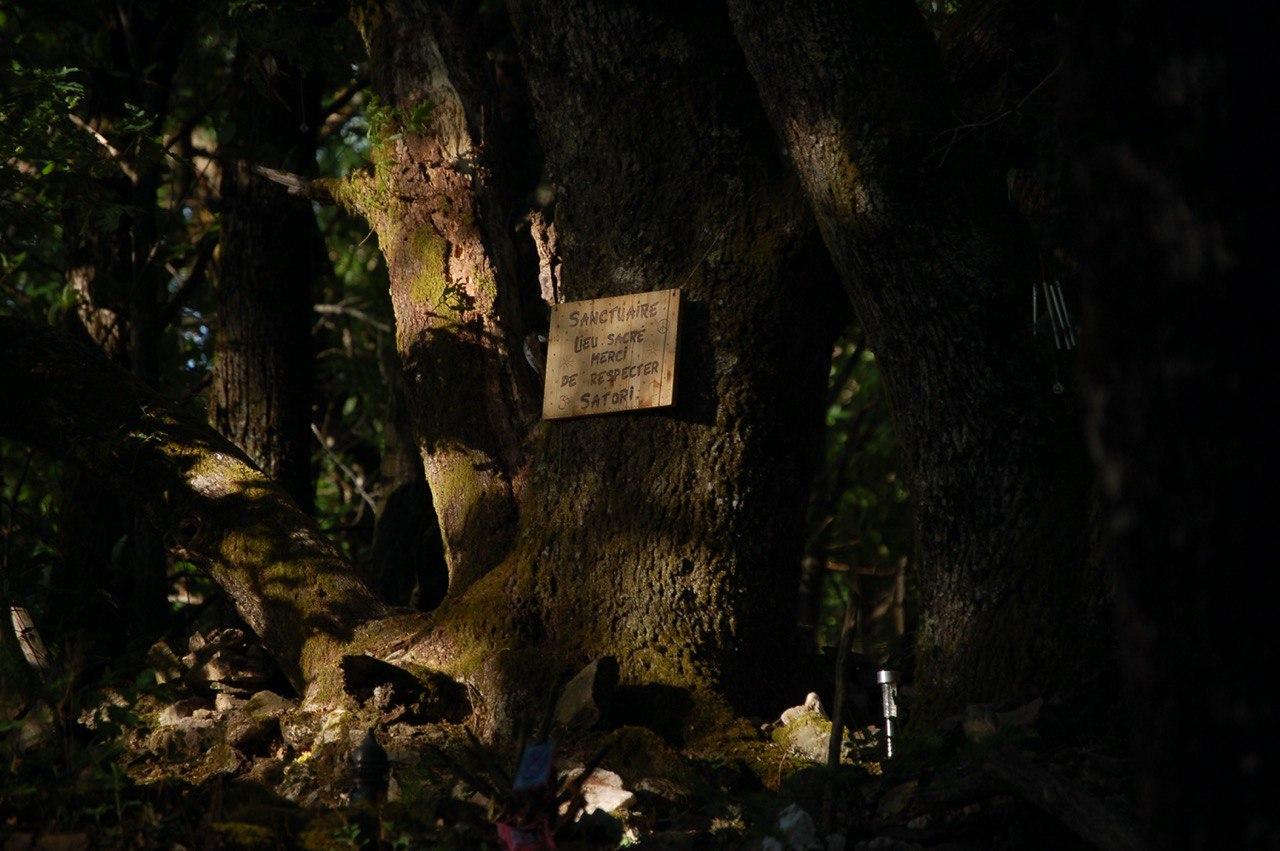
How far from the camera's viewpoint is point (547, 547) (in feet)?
17.3

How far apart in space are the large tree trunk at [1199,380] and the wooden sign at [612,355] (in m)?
2.89

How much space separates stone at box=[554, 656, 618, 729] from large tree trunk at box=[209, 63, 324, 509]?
12.0ft

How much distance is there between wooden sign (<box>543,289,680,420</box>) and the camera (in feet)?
16.7

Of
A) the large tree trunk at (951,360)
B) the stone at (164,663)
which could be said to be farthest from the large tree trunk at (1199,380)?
the stone at (164,663)

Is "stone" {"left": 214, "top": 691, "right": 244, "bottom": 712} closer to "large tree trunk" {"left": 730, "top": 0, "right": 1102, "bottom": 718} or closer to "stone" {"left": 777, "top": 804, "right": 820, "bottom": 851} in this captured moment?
"stone" {"left": 777, "top": 804, "right": 820, "bottom": 851}

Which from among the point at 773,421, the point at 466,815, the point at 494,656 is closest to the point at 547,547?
the point at 494,656

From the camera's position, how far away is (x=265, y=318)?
795 cm

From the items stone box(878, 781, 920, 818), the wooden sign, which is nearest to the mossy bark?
the wooden sign

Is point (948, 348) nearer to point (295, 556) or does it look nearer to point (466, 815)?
point (466, 815)

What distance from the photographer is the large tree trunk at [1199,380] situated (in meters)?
2.20

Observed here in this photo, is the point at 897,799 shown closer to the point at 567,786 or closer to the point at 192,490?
the point at 567,786

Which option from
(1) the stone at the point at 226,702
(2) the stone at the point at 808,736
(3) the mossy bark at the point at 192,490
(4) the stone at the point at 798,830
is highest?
(3) the mossy bark at the point at 192,490

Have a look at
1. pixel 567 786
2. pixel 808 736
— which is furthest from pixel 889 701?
pixel 567 786

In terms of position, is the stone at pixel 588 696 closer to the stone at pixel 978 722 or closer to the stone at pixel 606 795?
the stone at pixel 606 795
